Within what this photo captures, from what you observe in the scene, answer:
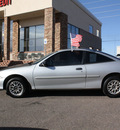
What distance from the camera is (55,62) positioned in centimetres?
549

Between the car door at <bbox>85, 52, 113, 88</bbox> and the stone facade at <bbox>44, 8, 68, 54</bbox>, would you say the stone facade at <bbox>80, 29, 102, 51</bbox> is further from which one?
the car door at <bbox>85, 52, 113, 88</bbox>

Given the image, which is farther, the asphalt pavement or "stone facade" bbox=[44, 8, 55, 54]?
"stone facade" bbox=[44, 8, 55, 54]

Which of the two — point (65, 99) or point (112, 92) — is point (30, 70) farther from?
point (112, 92)

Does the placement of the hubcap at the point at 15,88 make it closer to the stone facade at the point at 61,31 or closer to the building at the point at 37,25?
the building at the point at 37,25

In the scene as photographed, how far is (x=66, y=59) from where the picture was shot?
5520 millimetres

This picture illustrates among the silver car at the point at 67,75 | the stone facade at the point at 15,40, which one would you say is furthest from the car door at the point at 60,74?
the stone facade at the point at 15,40

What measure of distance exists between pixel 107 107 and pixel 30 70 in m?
2.64

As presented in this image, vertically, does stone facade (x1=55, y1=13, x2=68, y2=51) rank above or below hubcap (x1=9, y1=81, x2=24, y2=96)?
above

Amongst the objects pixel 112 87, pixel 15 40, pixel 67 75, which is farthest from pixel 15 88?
pixel 15 40

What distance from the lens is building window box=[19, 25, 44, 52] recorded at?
1950cm

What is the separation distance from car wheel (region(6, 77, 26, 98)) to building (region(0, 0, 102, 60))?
35.5 feet

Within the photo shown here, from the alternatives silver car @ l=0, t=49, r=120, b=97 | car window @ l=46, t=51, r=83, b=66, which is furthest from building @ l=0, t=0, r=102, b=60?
silver car @ l=0, t=49, r=120, b=97

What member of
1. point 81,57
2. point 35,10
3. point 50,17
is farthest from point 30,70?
point 35,10

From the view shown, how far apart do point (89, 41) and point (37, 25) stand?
33.8ft
